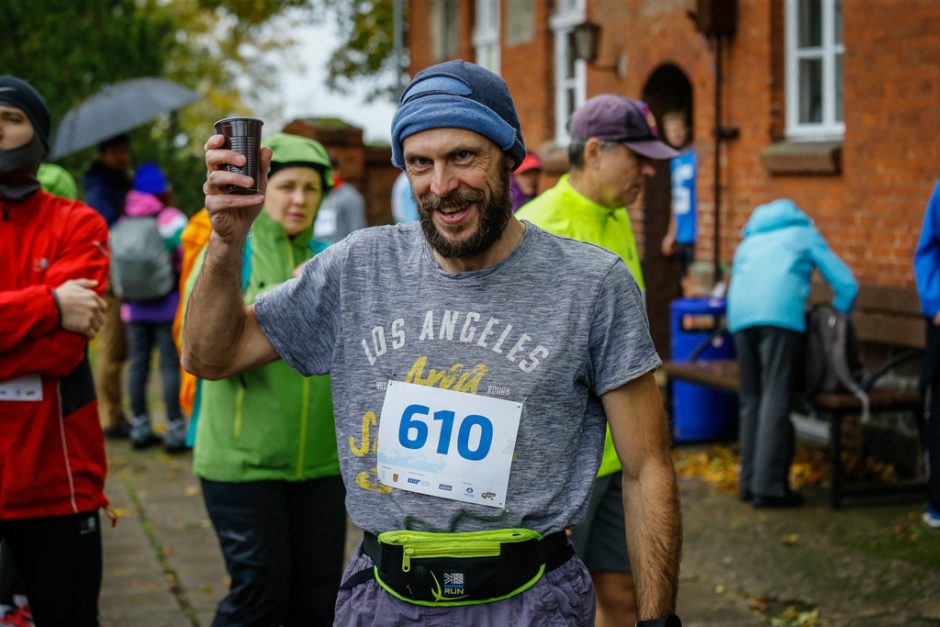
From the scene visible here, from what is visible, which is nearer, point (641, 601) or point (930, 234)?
point (641, 601)

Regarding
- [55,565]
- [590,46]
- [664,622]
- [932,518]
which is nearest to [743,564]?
[932,518]

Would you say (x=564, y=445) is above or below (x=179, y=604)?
above

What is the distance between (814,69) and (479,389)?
7984 mm

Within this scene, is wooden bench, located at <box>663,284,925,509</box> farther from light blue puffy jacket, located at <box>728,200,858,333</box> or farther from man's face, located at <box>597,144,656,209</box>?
man's face, located at <box>597,144,656,209</box>

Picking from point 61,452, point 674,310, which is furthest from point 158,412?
point 61,452

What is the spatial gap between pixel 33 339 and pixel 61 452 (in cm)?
38

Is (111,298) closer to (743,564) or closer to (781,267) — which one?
(781,267)

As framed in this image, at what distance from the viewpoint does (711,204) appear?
1127 cm

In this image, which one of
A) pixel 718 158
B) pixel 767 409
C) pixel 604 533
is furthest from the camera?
pixel 718 158

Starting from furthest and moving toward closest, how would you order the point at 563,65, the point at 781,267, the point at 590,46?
the point at 563,65 → the point at 590,46 → the point at 781,267

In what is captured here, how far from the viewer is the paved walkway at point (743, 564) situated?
6.37m

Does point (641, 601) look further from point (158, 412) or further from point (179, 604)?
point (158, 412)

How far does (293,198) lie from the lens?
5.06 metres

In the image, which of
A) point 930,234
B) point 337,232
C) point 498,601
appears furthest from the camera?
point 337,232
